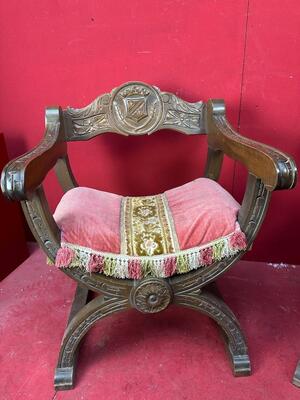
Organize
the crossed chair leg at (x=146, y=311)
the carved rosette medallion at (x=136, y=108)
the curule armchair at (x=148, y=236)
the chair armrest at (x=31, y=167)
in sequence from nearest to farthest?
1. the chair armrest at (x=31, y=167)
2. the curule armchair at (x=148, y=236)
3. the crossed chair leg at (x=146, y=311)
4. the carved rosette medallion at (x=136, y=108)

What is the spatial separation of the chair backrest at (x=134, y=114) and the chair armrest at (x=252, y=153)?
0.09 m

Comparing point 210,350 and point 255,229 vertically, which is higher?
point 255,229

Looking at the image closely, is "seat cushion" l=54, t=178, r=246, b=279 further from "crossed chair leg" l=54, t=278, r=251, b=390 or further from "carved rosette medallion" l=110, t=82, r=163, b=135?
"carved rosette medallion" l=110, t=82, r=163, b=135

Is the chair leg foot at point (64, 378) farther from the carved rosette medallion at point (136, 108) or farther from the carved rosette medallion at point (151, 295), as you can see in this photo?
the carved rosette medallion at point (136, 108)

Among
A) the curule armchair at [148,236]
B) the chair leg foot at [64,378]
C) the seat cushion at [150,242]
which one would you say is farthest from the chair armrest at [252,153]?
the chair leg foot at [64,378]

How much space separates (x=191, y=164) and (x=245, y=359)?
2.94ft

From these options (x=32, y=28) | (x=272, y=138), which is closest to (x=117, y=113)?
(x=32, y=28)

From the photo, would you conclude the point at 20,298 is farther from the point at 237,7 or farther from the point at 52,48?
the point at 237,7

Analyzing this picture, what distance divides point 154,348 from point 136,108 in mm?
938

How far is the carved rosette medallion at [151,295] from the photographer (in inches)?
44.2

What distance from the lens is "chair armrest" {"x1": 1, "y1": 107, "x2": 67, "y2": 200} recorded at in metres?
0.91

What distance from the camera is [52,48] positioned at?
1.61 metres

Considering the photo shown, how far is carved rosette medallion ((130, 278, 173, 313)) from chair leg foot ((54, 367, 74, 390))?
0.33 metres

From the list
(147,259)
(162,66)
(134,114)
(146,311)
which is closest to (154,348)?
(146,311)
